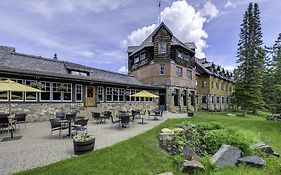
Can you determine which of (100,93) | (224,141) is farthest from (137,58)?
(224,141)

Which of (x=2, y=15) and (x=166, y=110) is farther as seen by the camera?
(x=166, y=110)

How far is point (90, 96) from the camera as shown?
58.4 ft

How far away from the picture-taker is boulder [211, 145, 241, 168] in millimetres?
7237

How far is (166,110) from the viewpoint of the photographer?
2839 cm

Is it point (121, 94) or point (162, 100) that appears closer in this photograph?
point (121, 94)

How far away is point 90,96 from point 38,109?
492cm

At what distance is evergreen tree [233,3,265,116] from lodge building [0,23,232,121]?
725cm

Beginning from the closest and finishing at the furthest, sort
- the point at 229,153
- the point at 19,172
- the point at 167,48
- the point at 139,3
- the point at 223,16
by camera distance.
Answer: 1. the point at 19,172
2. the point at 229,153
3. the point at 139,3
4. the point at 223,16
5. the point at 167,48

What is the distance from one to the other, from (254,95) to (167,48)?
16.5 metres

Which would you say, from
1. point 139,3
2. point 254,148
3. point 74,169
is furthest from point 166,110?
point 74,169

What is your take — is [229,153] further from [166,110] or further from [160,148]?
[166,110]

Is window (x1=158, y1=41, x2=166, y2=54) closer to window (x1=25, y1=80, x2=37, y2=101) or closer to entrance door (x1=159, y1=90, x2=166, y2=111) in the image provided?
entrance door (x1=159, y1=90, x2=166, y2=111)

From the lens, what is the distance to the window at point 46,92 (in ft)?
47.2

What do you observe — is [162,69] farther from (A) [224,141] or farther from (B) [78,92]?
(A) [224,141]
